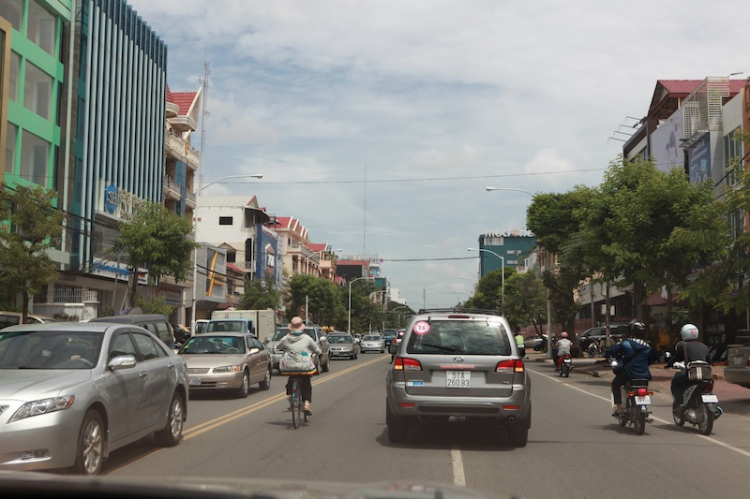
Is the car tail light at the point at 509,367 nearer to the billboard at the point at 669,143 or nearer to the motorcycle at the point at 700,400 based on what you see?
the motorcycle at the point at 700,400

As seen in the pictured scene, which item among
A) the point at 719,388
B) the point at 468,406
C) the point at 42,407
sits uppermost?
the point at 42,407

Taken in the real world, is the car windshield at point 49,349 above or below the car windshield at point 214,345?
above

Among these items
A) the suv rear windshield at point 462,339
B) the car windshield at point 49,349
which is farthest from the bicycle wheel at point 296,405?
the car windshield at point 49,349

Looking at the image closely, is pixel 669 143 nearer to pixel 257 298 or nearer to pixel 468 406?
pixel 468 406

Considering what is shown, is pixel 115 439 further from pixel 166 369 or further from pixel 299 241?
pixel 299 241

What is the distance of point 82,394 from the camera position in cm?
776

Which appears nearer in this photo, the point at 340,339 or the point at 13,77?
the point at 13,77

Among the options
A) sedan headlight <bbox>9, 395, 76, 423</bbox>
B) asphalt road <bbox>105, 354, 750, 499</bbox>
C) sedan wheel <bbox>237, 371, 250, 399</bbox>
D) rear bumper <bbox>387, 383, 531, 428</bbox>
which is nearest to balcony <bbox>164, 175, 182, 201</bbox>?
sedan wheel <bbox>237, 371, 250, 399</bbox>

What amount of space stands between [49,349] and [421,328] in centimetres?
460

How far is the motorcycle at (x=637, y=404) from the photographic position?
12.0 m

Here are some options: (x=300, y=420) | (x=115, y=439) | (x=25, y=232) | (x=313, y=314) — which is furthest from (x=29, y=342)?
(x=313, y=314)

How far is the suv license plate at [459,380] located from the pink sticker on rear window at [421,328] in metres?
0.68

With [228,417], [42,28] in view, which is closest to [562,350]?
[228,417]

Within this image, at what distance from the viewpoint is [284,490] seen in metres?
3.48
